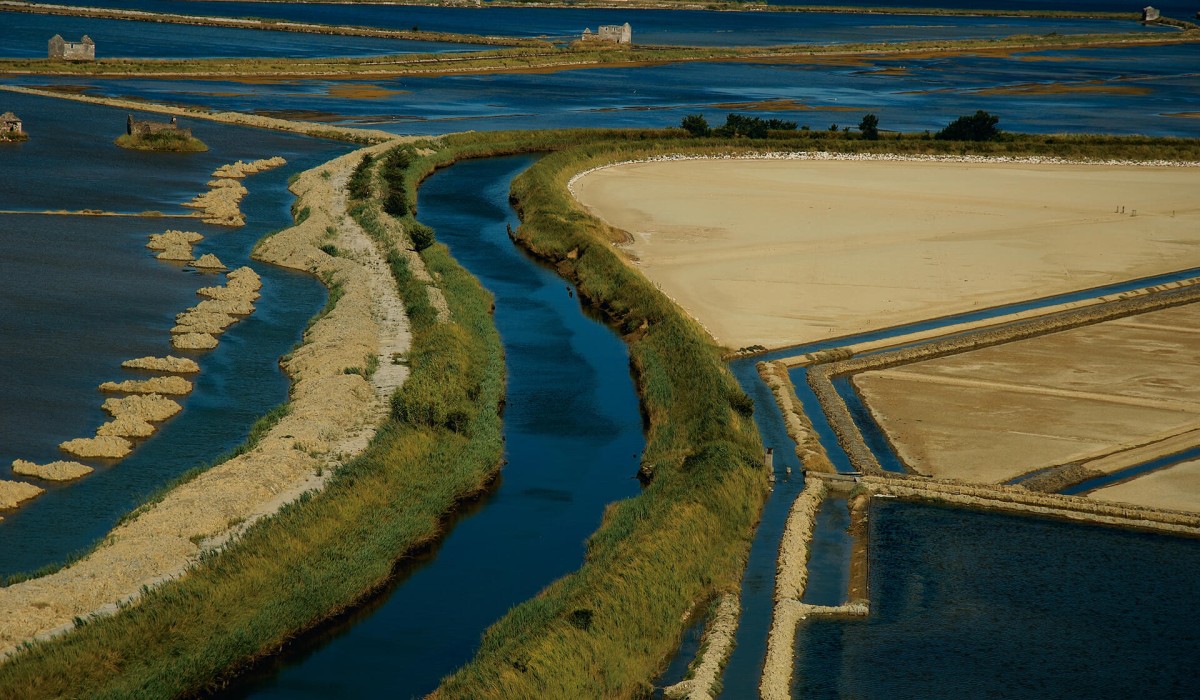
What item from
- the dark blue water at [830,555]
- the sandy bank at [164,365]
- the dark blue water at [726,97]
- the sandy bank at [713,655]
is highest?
the dark blue water at [726,97]

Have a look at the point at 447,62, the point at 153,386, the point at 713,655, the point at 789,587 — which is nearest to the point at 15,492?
the point at 153,386

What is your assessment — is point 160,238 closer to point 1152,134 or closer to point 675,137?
point 675,137

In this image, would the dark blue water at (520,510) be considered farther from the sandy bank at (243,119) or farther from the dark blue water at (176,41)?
the dark blue water at (176,41)

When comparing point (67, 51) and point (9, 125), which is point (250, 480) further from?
point (67, 51)

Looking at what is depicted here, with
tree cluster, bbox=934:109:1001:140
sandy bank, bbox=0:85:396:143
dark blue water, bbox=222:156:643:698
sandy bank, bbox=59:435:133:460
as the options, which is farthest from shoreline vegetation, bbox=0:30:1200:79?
sandy bank, bbox=59:435:133:460

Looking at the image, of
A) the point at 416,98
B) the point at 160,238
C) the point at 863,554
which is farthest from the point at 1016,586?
the point at 416,98

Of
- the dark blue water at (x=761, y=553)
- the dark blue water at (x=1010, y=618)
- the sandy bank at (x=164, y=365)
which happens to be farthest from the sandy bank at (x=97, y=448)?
the dark blue water at (x=1010, y=618)

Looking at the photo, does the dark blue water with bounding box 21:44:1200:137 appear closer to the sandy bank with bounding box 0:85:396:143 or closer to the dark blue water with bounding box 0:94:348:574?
the sandy bank with bounding box 0:85:396:143
